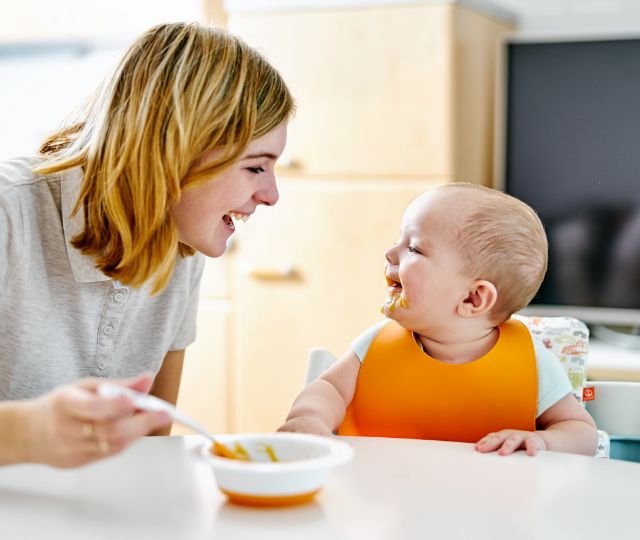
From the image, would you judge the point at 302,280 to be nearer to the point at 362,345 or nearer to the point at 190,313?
the point at 190,313

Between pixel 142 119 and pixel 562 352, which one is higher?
pixel 142 119

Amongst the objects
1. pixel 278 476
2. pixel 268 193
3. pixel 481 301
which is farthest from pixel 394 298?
pixel 278 476

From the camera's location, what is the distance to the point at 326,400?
1.43 metres

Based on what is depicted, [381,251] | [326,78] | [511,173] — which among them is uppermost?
[326,78]

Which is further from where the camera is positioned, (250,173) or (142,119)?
(250,173)

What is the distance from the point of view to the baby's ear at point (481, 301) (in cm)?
150

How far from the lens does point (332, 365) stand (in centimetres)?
154

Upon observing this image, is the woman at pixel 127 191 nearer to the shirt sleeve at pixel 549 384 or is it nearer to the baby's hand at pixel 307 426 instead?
the baby's hand at pixel 307 426

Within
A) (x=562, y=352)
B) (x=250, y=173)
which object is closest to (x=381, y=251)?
(x=562, y=352)

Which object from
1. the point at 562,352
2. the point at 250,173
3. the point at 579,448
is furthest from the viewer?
the point at 562,352

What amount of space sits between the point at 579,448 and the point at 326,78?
71.9 inches

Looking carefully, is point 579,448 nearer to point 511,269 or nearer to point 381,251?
point 511,269

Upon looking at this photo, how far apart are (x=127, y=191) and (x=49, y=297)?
7.9 inches

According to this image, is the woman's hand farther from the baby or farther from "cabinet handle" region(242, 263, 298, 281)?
"cabinet handle" region(242, 263, 298, 281)
